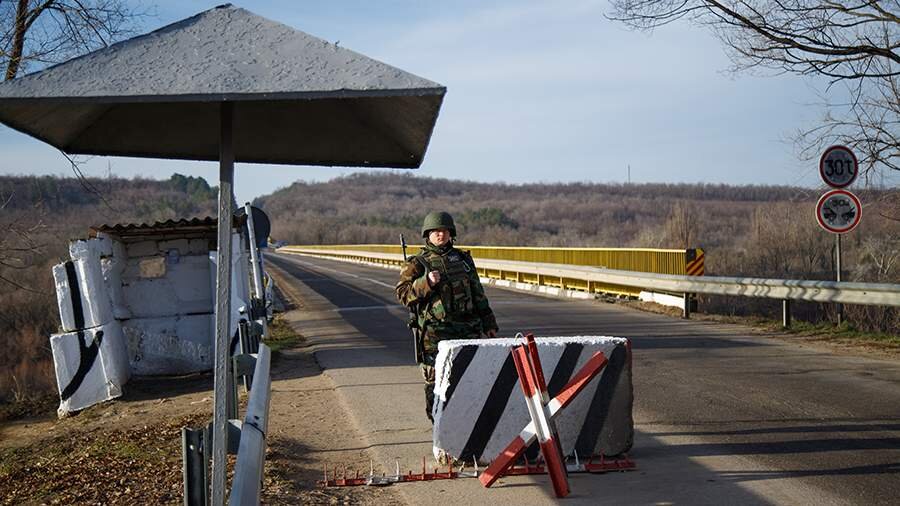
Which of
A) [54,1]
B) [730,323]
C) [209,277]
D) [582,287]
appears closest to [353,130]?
[209,277]

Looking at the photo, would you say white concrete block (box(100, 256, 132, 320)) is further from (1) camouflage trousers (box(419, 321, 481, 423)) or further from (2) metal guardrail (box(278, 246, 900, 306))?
(2) metal guardrail (box(278, 246, 900, 306))

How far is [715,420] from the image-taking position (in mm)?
8289

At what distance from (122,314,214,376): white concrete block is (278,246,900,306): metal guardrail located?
9.12 m

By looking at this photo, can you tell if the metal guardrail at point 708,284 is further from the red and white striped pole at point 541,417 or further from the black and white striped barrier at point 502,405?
the red and white striped pole at point 541,417

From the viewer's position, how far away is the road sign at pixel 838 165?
14.5 meters

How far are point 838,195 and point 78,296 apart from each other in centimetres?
1107

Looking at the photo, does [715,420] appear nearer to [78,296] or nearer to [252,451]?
[252,451]

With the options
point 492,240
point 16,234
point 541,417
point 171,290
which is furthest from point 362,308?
point 492,240

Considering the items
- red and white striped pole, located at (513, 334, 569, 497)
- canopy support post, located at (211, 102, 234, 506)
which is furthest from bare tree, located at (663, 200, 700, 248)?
canopy support post, located at (211, 102, 234, 506)

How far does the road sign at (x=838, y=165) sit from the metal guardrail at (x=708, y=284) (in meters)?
1.57

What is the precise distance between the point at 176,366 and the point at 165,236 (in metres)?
1.79

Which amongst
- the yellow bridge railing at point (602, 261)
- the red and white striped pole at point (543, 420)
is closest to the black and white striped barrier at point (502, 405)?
the red and white striped pole at point (543, 420)

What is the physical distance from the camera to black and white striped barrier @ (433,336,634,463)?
6.83m

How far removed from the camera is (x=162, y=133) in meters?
5.58
